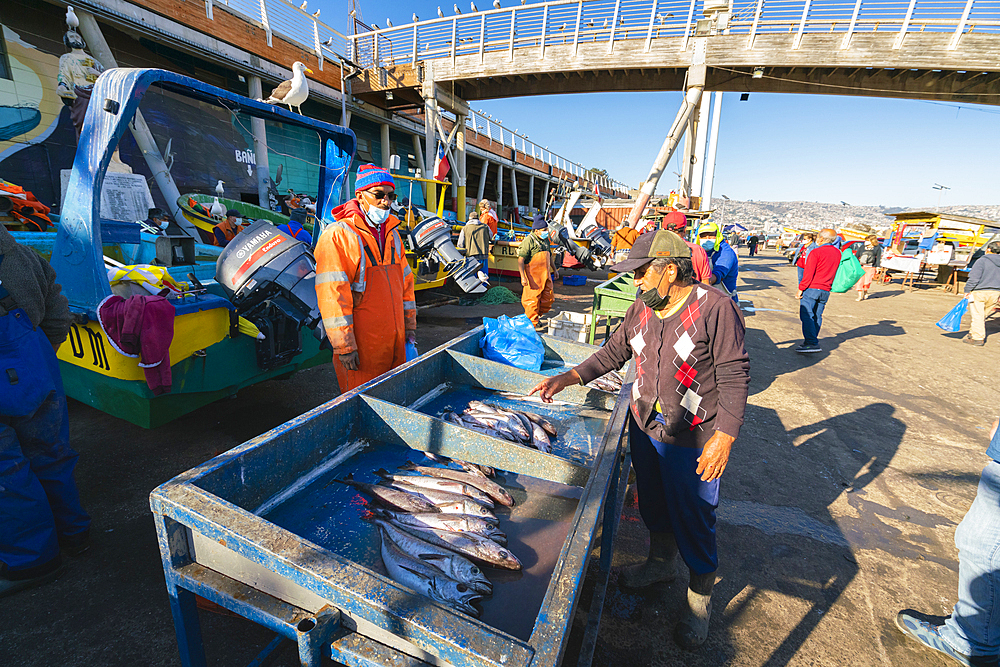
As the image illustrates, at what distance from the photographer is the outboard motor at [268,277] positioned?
3418mm

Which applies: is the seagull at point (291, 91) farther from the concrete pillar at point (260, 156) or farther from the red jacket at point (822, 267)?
the concrete pillar at point (260, 156)

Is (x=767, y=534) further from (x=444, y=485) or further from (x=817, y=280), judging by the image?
(x=817, y=280)

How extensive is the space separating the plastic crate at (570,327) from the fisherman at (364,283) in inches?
90.8

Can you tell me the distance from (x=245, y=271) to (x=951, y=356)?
11.9 meters

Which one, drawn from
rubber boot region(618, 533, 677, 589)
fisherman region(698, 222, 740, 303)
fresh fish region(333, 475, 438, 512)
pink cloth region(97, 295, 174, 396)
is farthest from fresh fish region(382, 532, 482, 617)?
fisherman region(698, 222, 740, 303)

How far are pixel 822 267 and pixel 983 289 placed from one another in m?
4.59

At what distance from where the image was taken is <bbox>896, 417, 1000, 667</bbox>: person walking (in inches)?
84.4

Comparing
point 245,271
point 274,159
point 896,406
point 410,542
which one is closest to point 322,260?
point 245,271

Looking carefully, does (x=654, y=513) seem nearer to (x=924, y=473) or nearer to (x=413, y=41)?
(x=924, y=473)

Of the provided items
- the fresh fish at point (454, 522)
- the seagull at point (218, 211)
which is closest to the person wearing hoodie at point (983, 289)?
the fresh fish at point (454, 522)

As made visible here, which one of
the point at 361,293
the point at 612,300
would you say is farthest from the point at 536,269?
the point at 361,293

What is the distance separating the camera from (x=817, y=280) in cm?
749

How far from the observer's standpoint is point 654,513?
8.45ft

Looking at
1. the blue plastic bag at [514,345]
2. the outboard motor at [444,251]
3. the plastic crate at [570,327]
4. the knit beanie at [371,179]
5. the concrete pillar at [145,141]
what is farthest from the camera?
the concrete pillar at [145,141]
